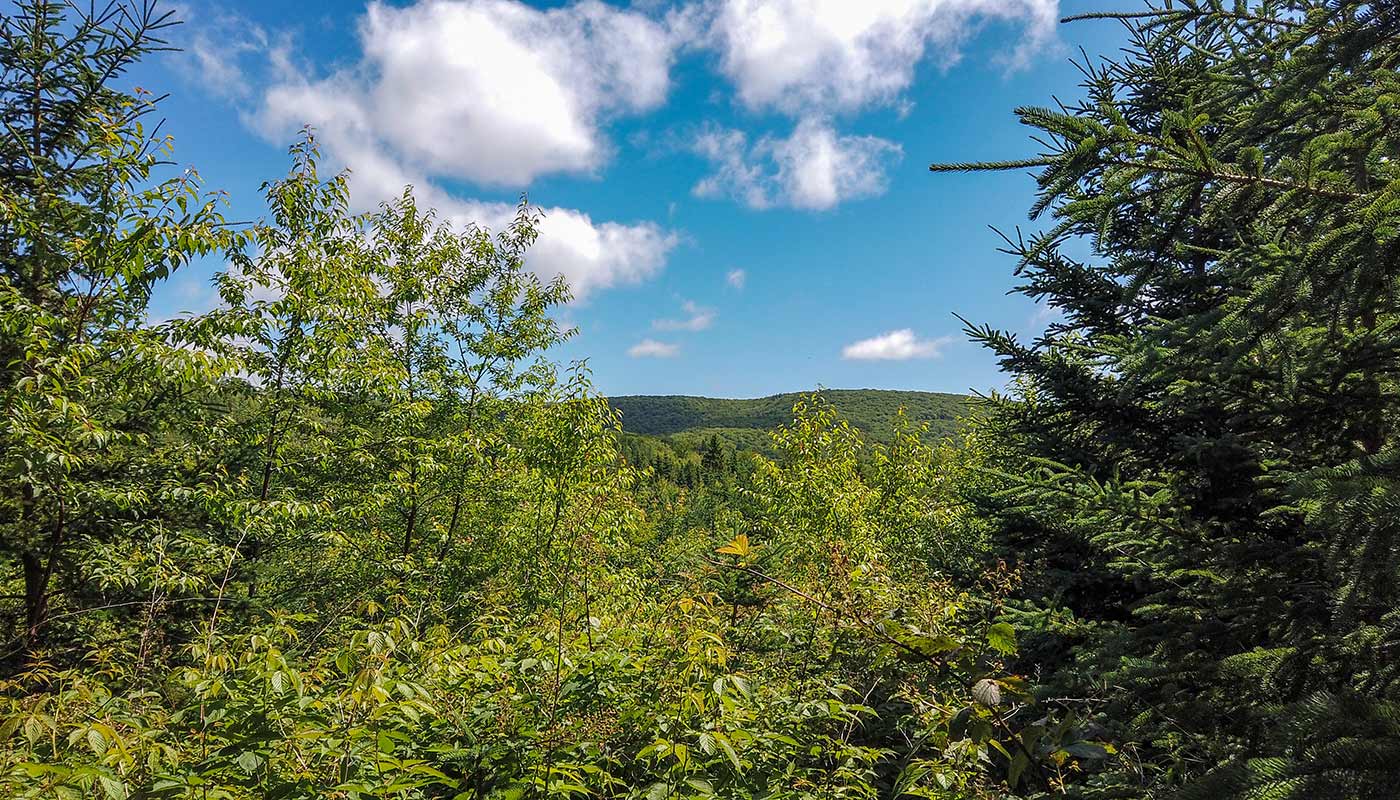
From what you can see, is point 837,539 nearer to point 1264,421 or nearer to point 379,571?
point 1264,421

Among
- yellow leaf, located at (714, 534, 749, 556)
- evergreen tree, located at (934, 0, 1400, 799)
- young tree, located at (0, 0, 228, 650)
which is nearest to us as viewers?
evergreen tree, located at (934, 0, 1400, 799)

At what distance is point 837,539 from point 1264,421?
306 centimetres

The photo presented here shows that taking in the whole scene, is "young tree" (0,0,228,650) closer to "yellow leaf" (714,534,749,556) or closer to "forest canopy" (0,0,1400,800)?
"forest canopy" (0,0,1400,800)

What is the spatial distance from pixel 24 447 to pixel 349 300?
3.42m

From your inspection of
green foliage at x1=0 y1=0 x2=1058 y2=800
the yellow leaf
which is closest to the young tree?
green foliage at x1=0 y1=0 x2=1058 y2=800

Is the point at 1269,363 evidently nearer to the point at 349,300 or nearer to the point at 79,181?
the point at 349,300

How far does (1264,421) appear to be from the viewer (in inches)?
137

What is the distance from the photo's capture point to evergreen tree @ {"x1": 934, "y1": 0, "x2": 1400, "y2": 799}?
1.81 m

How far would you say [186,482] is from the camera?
623 cm

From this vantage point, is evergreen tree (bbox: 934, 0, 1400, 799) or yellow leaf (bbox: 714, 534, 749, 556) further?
yellow leaf (bbox: 714, 534, 749, 556)

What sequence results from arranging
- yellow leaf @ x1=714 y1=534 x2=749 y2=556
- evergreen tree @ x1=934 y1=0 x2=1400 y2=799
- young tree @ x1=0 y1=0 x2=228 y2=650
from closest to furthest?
evergreen tree @ x1=934 y1=0 x2=1400 y2=799, yellow leaf @ x1=714 y1=534 x2=749 y2=556, young tree @ x1=0 y1=0 x2=228 y2=650

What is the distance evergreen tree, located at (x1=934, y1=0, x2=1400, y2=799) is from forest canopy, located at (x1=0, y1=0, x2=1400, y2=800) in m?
0.02

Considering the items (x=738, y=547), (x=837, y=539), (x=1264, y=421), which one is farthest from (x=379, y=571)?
(x=1264, y=421)

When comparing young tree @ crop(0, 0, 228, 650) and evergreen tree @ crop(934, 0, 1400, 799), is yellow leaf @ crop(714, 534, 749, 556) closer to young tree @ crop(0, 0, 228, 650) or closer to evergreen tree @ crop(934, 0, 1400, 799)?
evergreen tree @ crop(934, 0, 1400, 799)
